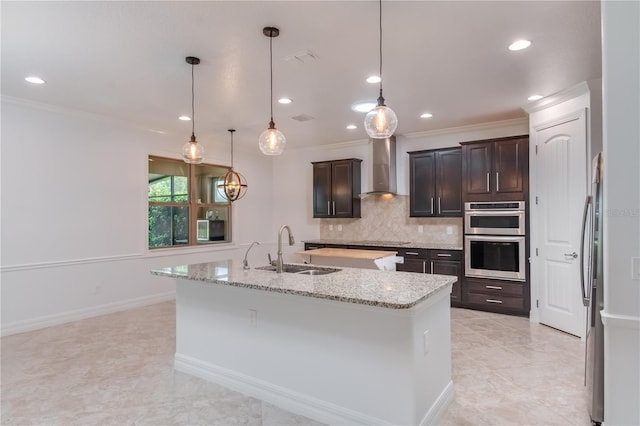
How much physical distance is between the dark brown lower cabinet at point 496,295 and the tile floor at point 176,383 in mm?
422

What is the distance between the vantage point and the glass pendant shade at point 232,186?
6.25 metres

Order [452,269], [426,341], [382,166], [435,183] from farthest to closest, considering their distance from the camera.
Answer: [382,166] < [435,183] < [452,269] < [426,341]

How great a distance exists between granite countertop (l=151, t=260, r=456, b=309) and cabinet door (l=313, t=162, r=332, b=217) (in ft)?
11.9

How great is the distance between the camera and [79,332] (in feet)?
13.8

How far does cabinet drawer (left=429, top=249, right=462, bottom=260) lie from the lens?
16.8 ft

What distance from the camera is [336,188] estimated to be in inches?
258

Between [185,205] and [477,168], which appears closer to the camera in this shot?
[477,168]

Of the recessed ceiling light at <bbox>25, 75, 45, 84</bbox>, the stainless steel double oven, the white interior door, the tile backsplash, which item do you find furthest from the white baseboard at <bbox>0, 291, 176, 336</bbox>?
the white interior door

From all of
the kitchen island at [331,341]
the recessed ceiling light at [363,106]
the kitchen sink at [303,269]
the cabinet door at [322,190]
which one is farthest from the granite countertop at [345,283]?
the cabinet door at [322,190]

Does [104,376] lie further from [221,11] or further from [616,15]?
[616,15]

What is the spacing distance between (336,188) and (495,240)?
2798 mm

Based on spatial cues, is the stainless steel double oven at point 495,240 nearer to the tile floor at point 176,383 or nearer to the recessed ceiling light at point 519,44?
the tile floor at point 176,383

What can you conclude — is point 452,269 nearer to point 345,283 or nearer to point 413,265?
point 413,265

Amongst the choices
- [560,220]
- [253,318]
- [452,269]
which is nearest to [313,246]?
[452,269]
